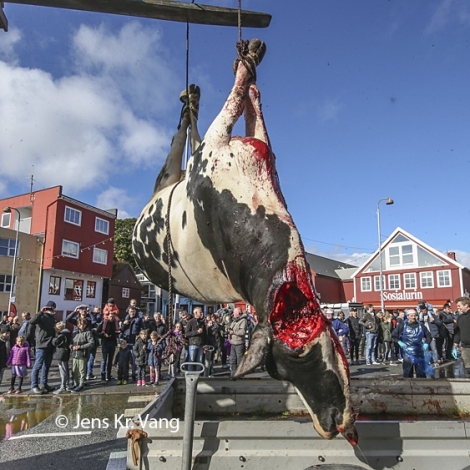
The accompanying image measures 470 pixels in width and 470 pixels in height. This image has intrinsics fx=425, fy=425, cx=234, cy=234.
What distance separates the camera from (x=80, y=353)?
36.1ft

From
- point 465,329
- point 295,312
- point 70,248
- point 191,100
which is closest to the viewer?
point 295,312

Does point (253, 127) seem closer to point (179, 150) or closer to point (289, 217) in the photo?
point (289, 217)

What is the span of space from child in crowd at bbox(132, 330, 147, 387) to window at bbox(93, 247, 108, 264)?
900 inches

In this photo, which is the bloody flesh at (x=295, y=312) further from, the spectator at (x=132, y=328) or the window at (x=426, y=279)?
the window at (x=426, y=279)

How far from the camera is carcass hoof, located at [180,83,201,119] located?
371cm

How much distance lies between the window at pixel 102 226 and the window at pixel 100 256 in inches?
61.5

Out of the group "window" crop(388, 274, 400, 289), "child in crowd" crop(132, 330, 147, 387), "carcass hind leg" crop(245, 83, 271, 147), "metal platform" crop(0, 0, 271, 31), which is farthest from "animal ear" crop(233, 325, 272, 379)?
"window" crop(388, 274, 400, 289)

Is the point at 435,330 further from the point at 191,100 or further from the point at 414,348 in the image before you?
the point at 191,100

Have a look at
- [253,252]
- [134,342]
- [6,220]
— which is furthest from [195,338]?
[6,220]

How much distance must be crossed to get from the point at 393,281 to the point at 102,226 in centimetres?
2609

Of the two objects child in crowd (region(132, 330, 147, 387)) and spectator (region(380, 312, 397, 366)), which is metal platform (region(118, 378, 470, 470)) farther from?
spectator (region(380, 312, 397, 366))

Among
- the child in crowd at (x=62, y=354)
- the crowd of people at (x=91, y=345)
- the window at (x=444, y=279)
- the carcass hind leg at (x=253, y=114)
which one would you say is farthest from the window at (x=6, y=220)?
the window at (x=444, y=279)

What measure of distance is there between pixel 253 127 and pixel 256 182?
0.61 meters

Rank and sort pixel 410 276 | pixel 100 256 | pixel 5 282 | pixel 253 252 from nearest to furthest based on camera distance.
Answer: pixel 253 252
pixel 5 282
pixel 100 256
pixel 410 276
